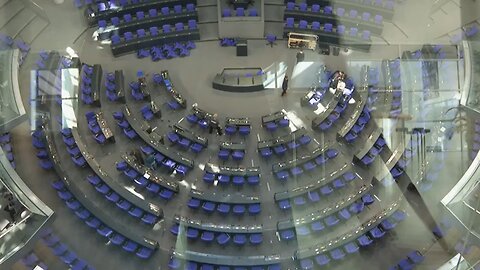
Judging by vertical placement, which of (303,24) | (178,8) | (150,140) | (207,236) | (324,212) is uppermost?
(178,8)

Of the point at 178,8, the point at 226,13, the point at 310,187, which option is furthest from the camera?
the point at 178,8

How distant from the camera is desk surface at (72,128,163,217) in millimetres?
22688

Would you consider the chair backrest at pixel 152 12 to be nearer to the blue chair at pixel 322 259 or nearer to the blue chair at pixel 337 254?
the blue chair at pixel 322 259

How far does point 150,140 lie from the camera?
2442 cm

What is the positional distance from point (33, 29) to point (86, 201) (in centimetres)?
924

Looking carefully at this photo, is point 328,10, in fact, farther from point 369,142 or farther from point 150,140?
point 150,140

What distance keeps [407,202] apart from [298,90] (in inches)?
248

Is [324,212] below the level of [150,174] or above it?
below

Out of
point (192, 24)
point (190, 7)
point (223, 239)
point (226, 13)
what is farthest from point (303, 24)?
point (223, 239)

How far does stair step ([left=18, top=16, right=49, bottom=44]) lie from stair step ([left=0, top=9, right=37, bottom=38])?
151mm

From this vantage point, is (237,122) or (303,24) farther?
(303,24)

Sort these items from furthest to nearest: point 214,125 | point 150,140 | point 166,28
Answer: point 166,28 < point 214,125 < point 150,140

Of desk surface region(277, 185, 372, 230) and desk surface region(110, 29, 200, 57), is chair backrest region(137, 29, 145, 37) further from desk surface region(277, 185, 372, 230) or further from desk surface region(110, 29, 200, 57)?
desk surface region(277, 185, 372, 230)

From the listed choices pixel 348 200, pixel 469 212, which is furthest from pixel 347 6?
pixel 469 212
